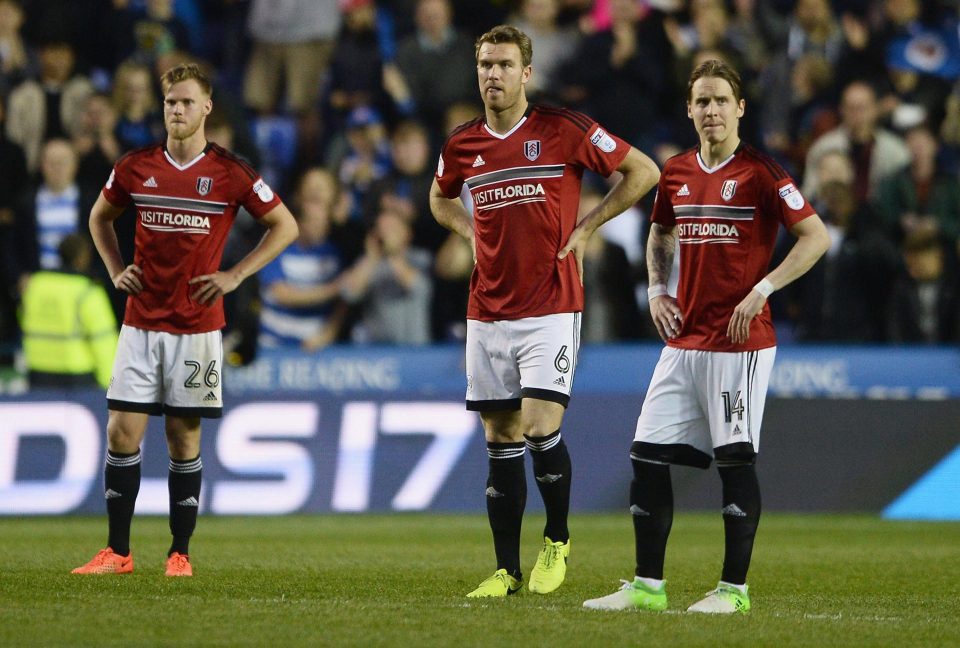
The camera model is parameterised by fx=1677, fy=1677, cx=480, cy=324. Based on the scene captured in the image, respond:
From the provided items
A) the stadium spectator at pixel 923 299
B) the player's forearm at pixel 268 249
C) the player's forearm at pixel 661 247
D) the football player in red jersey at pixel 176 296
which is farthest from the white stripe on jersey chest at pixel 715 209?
the stadium spectator at pixel 923 299

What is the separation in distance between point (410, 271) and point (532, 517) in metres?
3.04

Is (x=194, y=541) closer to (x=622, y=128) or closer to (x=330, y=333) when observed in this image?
(x=330, y=333)

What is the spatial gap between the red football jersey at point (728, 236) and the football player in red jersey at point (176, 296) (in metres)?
2.37

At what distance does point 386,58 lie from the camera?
704 inches

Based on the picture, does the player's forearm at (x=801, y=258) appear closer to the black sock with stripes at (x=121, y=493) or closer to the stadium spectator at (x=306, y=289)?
the black sock with stripes at (x=121, y=493)

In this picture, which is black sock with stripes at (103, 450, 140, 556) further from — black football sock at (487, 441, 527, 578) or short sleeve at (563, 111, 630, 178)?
short sleeve at (563, 111, 630, 178)

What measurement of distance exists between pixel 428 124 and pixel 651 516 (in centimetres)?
1015

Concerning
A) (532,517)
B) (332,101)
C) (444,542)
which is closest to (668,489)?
(444,542)

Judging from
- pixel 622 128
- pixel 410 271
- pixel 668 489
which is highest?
pixel 622 128

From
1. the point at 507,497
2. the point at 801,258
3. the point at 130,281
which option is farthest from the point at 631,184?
the point at 130,281

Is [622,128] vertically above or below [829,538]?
above

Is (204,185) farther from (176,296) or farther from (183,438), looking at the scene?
(183,438)

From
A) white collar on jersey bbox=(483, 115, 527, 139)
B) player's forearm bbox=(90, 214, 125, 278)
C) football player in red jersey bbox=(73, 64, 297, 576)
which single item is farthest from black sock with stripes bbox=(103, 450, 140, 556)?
white collar on jersey bbox=(483, 115, 527, 139)

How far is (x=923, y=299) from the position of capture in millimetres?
14578
